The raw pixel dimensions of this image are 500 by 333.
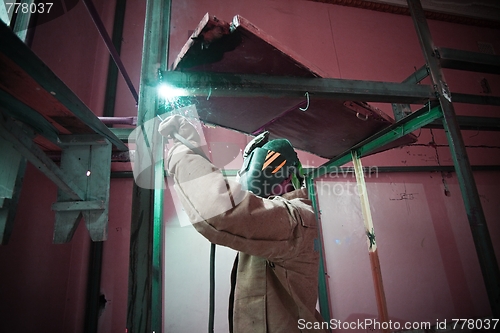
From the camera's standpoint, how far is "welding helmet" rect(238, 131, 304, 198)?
1.13 meters

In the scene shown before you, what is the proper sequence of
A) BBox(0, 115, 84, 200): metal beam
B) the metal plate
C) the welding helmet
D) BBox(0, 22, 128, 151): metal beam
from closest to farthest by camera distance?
BBox(0, 22, 128, 151): metal beam → BBox(0, 115, 84, 200): metal beam → the metal plate → the welding helmet

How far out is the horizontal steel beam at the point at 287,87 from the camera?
1025 mm

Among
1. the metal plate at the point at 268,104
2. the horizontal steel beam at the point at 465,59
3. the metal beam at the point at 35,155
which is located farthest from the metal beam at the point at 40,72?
the horizontal steel beam at the point at 465,59

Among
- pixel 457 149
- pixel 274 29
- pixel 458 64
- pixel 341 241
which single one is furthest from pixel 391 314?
pixel 274 29

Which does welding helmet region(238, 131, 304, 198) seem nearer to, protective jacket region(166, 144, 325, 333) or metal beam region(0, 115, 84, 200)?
protective jacket region(166, 144, 325, 333)

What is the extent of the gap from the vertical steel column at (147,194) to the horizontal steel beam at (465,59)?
1.49 meters

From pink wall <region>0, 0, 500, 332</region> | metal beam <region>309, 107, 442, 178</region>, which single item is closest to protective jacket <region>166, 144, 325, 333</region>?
metal beam <region>309, 107, 442, 178</region>

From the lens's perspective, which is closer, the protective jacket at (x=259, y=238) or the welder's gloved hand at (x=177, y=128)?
the protective jacket at (x=259, y=238)

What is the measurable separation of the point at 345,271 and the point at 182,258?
6.06ft

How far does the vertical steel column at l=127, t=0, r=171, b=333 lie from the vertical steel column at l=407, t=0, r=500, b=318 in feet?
4.54

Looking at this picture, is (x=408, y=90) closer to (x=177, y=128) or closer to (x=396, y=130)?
(x=396, y=130)

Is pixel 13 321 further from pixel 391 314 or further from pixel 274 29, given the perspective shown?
pixel 274 29

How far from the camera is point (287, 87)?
1095mm

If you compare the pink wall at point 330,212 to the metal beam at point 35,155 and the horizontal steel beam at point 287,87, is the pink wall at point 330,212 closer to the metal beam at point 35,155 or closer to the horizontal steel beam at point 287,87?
the metal beam at point 35,155
